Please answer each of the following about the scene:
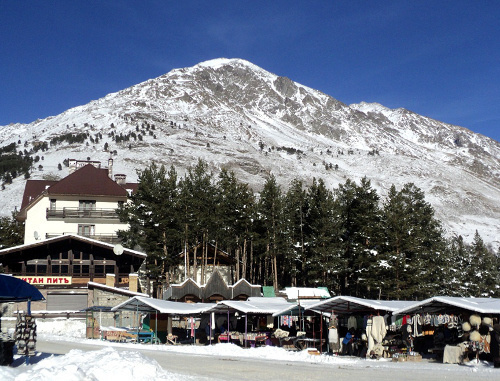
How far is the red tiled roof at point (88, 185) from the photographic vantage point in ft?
190

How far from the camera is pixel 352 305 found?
2502cm

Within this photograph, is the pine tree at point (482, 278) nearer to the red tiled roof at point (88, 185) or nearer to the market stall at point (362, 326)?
the market stall at point (362, 326)

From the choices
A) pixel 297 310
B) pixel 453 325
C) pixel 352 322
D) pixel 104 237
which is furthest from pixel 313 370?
pixel 104 237

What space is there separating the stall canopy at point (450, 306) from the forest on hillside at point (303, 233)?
1814 centimetres

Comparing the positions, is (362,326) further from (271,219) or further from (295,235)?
(295,235)

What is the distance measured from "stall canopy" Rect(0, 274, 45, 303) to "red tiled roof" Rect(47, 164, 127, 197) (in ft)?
139

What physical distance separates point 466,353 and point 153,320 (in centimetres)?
1812

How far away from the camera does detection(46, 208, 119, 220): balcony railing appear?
56.6m

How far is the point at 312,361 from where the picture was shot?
71.6ft

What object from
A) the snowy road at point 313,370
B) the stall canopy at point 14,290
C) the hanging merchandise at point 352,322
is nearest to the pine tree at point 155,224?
the hanging merchandise at point 352,322

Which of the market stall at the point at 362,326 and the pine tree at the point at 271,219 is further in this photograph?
the pine tree at the point at 271,219

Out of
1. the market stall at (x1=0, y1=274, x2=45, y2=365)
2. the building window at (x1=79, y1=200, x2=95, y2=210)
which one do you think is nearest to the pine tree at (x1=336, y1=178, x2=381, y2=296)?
the building window at (x1=79, y1=200, x2=95, y2=210)

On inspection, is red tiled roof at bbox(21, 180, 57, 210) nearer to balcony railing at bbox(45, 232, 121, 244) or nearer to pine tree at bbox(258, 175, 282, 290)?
balcony railing at bbox(45, 232, 121, 244)

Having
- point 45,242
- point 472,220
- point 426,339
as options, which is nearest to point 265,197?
point 45,242
